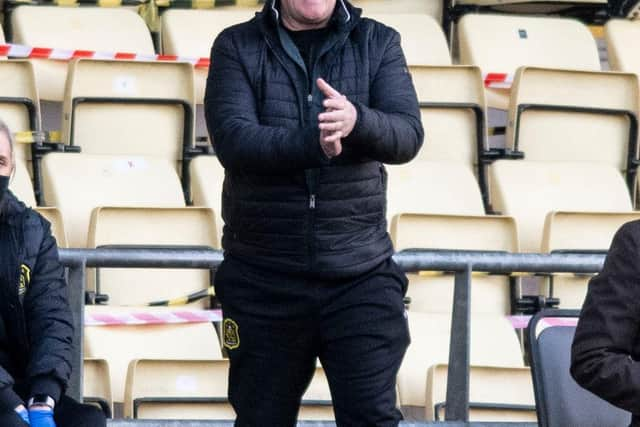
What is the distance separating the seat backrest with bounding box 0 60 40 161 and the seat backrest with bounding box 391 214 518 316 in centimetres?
143

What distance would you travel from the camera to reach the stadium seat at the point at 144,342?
512 centimetres

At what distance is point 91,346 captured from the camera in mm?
5109

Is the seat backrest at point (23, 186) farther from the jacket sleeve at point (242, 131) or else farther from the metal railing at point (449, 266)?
the jacket sleeve at point (242, 131)

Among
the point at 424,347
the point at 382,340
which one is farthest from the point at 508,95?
the point at 382,340

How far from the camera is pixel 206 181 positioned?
5.76 meters

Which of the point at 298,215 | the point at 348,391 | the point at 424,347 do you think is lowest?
the point at 424,347

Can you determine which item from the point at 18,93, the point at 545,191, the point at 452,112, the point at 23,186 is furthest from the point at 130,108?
the point at 545,191

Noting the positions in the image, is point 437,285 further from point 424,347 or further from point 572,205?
point 572,205

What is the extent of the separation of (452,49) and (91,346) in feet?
9.92

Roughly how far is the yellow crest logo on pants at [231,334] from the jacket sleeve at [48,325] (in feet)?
1.36

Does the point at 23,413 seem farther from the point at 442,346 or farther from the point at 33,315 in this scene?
the point at 442,346

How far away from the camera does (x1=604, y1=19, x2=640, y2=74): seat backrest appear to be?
7066 millimetres

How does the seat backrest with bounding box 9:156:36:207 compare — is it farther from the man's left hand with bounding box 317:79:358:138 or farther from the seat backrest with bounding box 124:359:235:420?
the man's left hand with bounding box 317:79:358:138

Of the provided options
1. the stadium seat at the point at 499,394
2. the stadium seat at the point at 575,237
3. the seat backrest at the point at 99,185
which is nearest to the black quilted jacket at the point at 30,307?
the stadium seat at the point at 499,394
